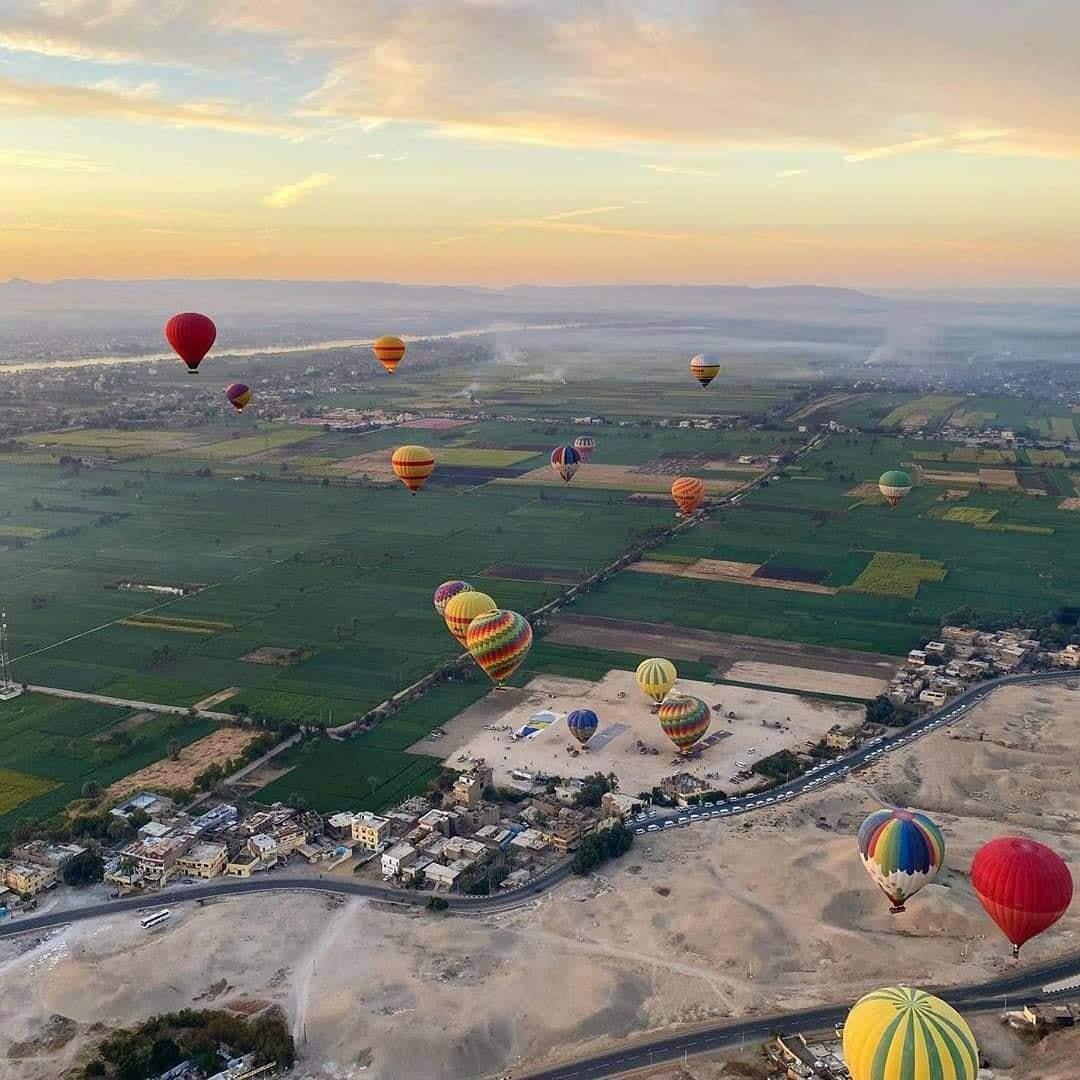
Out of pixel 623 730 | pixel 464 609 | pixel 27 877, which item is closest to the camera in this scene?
pixel 27 877

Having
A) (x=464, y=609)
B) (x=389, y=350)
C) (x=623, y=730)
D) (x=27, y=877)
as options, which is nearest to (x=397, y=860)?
(x=27, y=877)

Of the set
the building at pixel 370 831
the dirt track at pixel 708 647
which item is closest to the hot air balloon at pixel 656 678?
the dirt track at pixel 708 647

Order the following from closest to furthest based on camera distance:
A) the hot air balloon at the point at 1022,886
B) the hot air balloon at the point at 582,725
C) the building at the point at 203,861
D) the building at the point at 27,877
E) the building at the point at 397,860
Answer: the hot air balloon at the point at 1022,886
the building at the point at 27,877
the building at the point at 397,860
the building at the point at 203,861
the hot air balloon at the point at 582,725

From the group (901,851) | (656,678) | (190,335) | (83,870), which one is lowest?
(83,870)

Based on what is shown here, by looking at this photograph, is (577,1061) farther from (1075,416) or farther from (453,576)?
(1075,416)

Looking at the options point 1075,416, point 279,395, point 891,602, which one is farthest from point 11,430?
point 1075,416

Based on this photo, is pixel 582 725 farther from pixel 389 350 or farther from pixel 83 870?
pixel 389 350

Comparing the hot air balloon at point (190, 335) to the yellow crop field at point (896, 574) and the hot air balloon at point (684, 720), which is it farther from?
the yellow crop field at point (896, 574)
